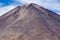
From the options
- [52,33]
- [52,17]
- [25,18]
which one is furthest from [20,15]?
[52,33]

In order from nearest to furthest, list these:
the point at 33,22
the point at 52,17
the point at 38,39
Answer: the point at 38,39
the point at 33,22
the point at 52,17

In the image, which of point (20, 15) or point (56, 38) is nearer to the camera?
point (56, 38)

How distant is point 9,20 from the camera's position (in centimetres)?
5981

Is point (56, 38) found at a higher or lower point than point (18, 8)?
lower

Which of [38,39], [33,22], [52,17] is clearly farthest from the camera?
[52,17]

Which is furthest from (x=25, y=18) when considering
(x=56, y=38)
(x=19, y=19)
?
(x=56, y=38)

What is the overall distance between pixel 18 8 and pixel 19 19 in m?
5.72

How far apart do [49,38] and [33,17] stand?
Result: 8825 millimetres

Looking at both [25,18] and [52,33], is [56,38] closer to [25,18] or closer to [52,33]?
[52,33]

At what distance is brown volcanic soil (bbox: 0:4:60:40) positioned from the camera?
170 feet

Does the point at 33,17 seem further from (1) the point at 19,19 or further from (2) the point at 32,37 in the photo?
(2) the point at 32,37

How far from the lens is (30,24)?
5594cm

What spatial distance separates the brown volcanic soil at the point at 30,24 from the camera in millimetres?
51719

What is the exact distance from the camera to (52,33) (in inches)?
2060
